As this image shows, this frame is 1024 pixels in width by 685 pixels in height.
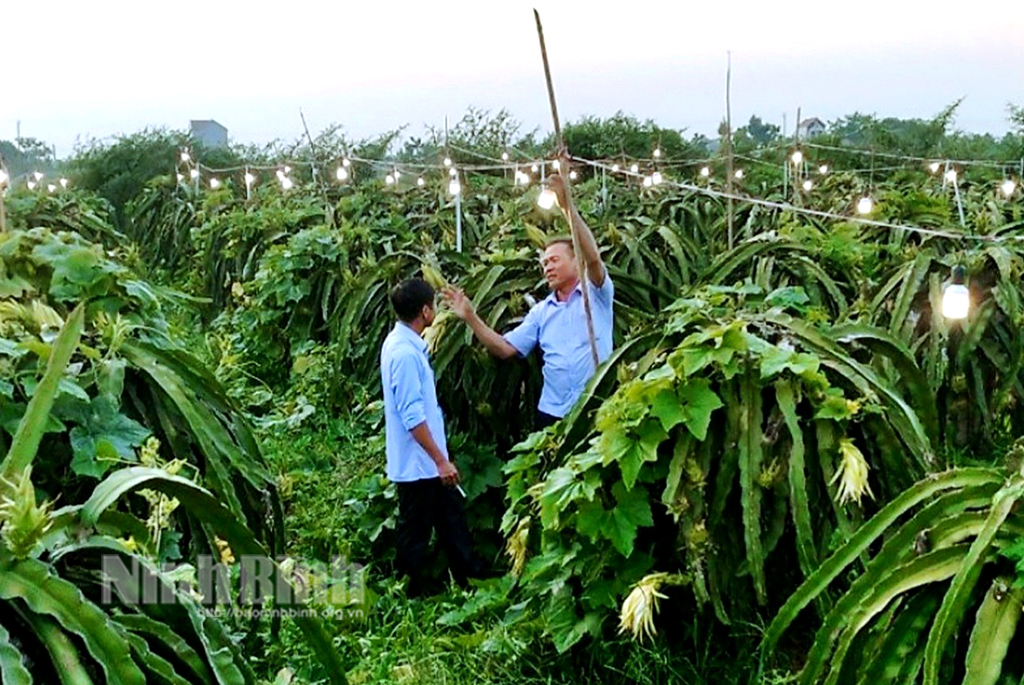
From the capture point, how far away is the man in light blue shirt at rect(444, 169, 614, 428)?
3215 millimetres

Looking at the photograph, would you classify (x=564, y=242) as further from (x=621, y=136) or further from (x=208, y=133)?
(x=208, y=133)

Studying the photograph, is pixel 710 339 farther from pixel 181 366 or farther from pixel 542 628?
pixel 181 366

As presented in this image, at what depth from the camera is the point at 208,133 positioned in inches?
699

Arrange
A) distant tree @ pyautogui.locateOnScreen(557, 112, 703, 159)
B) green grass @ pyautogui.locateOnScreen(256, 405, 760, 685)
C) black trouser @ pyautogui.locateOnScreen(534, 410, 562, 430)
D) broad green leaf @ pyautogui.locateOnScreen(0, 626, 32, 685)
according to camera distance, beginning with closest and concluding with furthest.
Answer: broad green leaf @ pyautogui.locateOnScreen(0, 626, 32, 685) < green grass @ pyautogui.locateOnScreen(256, 405, 760, 685) < black trouser @ pyautogui.locateOnScreen(534, 410, 562, 430) < distant tree @ pyautogui.locateOnScreen(557, 112, 703, 159)

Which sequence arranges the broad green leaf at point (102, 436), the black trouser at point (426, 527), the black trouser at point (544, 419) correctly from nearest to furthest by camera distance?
the broad green leaf at point (102, 436), the black trouser at point (426, 527), the black trouser at point (544, 419)

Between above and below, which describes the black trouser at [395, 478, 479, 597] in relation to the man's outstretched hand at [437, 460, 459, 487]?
below

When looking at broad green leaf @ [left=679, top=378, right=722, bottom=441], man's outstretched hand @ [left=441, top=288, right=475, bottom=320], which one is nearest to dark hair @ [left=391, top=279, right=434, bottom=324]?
man's outstretched hand @ [left=441, top=288, right=475, bottom=320]

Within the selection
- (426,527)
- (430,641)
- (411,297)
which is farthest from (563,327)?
(430,641)

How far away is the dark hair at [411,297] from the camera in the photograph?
3.14 metres

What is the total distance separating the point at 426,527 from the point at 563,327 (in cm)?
78

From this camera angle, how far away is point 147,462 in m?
1.43

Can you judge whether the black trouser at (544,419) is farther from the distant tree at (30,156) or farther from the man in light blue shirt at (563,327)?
the distant tree at (30,156)

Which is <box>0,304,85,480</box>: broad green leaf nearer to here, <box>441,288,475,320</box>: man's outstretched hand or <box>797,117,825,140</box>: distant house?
<box>441,288,475,320</box>: man's outstretched hand

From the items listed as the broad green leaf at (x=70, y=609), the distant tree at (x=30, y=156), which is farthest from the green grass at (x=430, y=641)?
the distant tree at (x=30, y=156)
